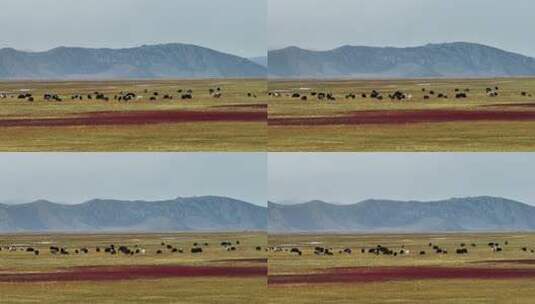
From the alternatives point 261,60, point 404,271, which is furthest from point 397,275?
point 261,60

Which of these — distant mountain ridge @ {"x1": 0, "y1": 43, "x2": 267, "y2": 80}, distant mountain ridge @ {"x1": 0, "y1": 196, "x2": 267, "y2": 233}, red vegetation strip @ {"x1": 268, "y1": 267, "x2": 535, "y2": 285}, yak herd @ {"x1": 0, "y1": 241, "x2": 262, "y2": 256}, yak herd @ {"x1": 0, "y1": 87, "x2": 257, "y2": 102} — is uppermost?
distant mountain ridge @ {"x1": 0, "y1": 43, "x2": 267, "y2": 80}

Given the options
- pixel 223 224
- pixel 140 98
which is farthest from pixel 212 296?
pixel 140 98

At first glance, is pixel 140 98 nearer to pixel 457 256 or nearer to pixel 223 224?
pixel 223 224

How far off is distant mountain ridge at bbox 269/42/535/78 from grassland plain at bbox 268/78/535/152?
0.09 metres

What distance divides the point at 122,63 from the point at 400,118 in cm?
282

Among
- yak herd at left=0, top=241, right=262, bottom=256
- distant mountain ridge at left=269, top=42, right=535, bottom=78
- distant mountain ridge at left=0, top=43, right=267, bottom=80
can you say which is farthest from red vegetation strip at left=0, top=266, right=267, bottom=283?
distant mountain ridge at left=269, top=42, right=535, bottom=78

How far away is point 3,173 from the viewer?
11461 mm

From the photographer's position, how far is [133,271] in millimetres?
11492

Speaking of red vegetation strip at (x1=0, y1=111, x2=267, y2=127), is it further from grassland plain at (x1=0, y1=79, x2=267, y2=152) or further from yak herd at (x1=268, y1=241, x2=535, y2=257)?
yak herd at (x1=268, y1=241, x2=535, y2=257)

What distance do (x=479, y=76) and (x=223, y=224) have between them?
115 inches

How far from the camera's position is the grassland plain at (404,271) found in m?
11.4

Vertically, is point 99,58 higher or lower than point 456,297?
higher

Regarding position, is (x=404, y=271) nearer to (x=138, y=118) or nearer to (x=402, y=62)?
(x=402, y=62)

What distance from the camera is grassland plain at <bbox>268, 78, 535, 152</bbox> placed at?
11.4 meters
